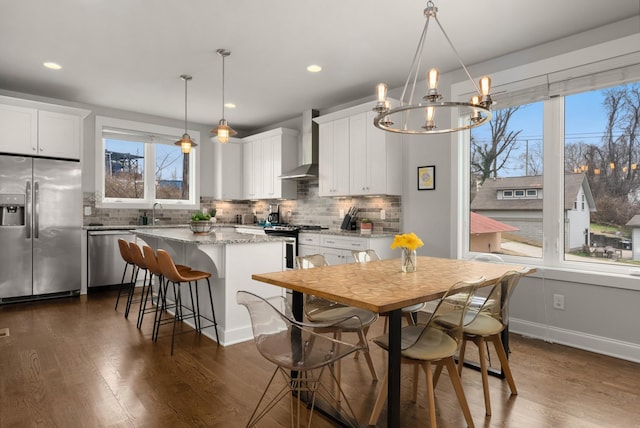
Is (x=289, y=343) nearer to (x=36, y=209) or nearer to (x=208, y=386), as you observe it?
(x=208, y=386)

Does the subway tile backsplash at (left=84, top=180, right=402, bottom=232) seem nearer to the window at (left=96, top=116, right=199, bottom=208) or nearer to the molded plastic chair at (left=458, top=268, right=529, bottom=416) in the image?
the window at (left=96, top=116, right=199, bottom=208)

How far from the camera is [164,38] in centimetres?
351

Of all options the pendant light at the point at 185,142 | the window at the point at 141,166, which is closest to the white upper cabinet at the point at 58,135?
the window at the point at 141,166

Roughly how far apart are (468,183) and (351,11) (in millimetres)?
2189

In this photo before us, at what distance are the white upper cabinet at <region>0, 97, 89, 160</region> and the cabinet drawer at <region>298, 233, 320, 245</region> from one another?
3.13m

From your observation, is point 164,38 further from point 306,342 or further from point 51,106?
point 306,342

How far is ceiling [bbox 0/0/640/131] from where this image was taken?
298 centimetres

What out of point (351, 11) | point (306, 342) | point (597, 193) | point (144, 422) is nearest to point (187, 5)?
point (351, 11)

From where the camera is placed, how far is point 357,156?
4930 millimetres

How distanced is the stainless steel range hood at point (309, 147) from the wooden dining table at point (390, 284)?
9.65ft

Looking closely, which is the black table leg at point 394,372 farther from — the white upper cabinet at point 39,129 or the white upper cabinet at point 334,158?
the white upper cabinet at point 39,129

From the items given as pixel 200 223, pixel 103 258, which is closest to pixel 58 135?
pixel 103 258

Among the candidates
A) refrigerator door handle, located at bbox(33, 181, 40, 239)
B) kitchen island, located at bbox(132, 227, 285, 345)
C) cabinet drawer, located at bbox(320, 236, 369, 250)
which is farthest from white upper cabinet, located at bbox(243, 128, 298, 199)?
refrigerator door handle, located at bbox(33, 181, 40, 239)

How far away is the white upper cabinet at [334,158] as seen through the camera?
512 centimetres
